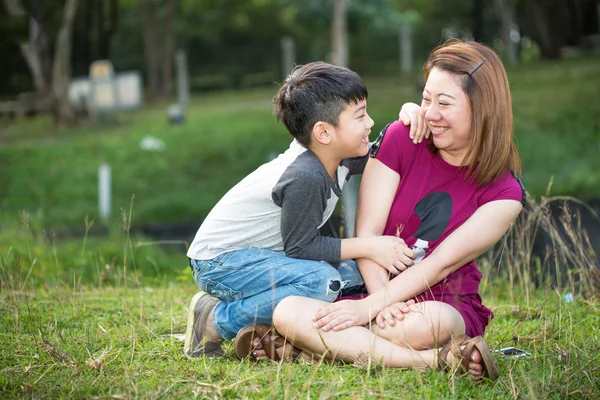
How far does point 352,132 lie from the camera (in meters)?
3.67

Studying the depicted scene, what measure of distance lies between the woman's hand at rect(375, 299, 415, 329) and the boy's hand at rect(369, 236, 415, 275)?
0.51ft

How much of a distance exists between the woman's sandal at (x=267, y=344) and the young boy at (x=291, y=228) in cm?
7

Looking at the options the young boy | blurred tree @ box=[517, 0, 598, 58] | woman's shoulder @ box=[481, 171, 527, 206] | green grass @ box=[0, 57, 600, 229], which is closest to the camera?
the young boy

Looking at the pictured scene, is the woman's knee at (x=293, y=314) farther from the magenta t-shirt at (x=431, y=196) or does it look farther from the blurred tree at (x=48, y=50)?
the blurred tree at (x=48, y=50)

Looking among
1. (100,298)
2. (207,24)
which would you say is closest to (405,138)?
(100,298)

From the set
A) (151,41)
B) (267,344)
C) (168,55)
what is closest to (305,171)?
(267,344)

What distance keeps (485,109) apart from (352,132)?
53 cm

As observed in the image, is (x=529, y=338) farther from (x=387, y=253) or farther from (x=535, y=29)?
(x=535, y=29)

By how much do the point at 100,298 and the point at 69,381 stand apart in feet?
Result: 5.51

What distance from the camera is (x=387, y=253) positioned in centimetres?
364

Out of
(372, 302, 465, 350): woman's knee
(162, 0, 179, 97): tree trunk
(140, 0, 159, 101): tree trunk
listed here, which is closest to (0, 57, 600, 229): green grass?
(162, 0, 179, 97): tree trunk

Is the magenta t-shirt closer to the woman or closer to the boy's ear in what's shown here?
the woman

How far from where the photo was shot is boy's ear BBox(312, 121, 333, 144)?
366cm

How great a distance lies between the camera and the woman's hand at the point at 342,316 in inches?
138
